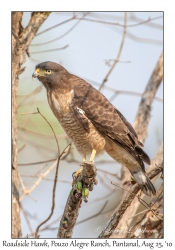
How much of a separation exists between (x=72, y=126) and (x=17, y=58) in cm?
94

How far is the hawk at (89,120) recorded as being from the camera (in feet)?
15.8

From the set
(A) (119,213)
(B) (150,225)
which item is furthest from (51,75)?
(B) (150,225)

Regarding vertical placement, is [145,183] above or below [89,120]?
below

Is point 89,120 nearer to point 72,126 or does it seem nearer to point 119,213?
point 72,126

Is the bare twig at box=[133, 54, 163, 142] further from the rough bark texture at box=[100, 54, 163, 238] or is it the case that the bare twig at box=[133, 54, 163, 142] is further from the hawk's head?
the hawk's head

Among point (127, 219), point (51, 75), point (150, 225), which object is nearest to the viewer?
point (51, 75)

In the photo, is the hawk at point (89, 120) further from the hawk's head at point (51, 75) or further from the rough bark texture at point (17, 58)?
the rough bark texture at point (17, 58)

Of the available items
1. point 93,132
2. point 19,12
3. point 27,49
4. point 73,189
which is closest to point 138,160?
point 93,132

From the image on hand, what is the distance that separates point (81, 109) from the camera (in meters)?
4.79

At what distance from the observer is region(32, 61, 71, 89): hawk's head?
493cm

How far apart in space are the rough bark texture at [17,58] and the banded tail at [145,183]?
49.4 inches

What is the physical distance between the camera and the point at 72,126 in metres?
4.80

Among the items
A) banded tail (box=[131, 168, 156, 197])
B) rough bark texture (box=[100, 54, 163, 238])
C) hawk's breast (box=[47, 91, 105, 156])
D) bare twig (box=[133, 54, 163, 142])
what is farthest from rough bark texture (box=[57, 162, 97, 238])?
bare twig (box=[133, 54, 163, 142])

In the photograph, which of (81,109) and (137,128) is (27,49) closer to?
(81,109)
